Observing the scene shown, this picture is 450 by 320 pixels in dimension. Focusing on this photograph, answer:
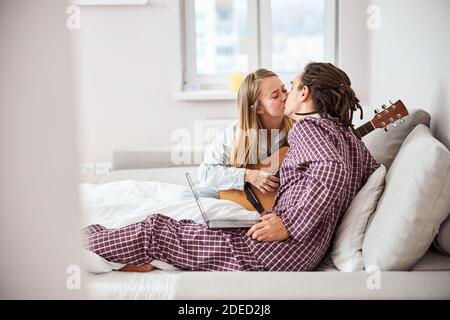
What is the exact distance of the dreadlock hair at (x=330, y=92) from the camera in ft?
4.03

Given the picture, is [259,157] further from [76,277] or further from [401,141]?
[76,277]

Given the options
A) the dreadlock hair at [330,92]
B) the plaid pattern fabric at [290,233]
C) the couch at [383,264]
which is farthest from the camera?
the dreadlock hair at [330,92]

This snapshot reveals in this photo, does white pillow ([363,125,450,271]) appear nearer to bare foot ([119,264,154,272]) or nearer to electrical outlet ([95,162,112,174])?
bare foot ([119,264,154,272])

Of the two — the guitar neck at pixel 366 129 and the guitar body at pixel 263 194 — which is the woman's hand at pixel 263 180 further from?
the guitar neck at pixel 366 129

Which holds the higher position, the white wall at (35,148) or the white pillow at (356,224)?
the white wall at (35,148)

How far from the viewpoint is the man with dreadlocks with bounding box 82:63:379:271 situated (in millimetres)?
1076

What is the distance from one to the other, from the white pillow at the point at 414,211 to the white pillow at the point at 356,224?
72 millimetres

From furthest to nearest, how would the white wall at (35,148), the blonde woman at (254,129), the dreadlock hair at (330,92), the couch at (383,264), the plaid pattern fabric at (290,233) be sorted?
the blonde woman at (254,129), the dreadlock hair at (330,92), the plaid pattern fabric at (290,233), the couch at (383,264), the white wall at (35,148)

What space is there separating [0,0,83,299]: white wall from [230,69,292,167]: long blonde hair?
4.10 feet

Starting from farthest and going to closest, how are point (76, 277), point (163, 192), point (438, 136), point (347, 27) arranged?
1. point (347, 27)
2. point (163, 192)
3. point (438, 136)
4. point (76, 277)

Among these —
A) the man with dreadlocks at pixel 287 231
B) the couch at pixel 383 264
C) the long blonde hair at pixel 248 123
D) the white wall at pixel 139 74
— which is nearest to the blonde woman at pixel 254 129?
the long blonde hair at pixel 248 123
